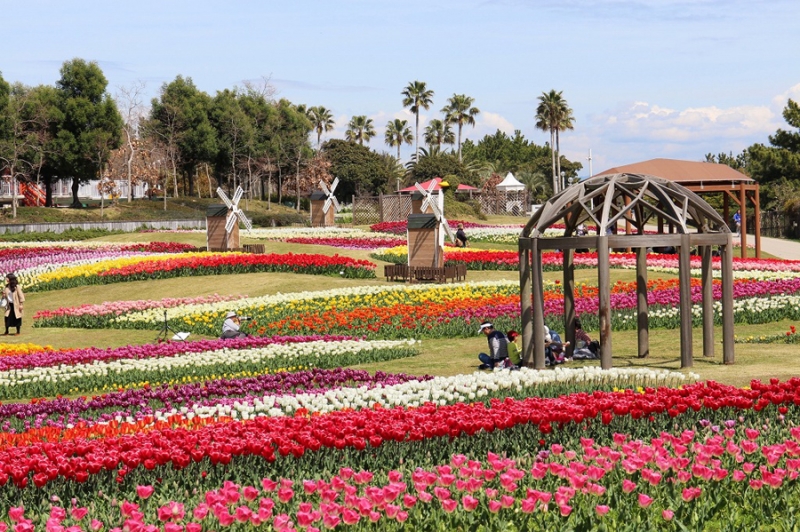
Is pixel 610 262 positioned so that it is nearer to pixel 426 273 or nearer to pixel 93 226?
pixel 426 273

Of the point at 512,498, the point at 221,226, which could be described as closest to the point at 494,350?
the point at 512,498

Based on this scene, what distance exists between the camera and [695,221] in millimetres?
17875

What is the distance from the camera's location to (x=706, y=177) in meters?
42.6

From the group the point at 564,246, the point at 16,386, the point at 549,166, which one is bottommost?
the point at 16,386

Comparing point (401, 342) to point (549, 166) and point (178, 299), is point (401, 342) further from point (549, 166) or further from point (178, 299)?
point (549, 166)

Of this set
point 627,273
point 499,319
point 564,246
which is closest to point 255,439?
point 564,246

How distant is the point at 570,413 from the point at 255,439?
3.00 m

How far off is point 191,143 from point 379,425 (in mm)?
82706

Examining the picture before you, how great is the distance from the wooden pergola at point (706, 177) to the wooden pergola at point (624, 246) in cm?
2410

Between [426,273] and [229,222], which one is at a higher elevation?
[229,222]

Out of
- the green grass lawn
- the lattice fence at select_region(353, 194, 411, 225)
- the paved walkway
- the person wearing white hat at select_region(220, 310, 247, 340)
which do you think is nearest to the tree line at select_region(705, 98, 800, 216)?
the paved walkway

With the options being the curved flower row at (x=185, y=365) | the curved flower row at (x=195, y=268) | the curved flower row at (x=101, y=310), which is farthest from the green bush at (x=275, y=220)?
the curved flower row at (x=185, y=365)

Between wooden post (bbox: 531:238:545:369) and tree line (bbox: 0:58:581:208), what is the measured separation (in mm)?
60384

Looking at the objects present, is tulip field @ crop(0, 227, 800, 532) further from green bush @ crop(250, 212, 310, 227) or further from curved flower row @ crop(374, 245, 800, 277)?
green bush @ crop(250, 212, 310, 227)
